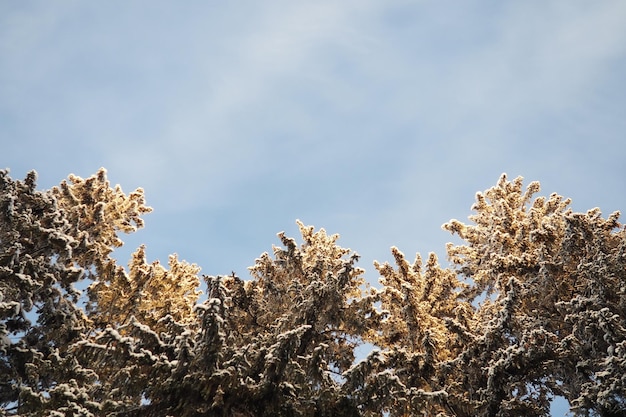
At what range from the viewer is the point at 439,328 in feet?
45.0

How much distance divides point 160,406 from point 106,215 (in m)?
9.67

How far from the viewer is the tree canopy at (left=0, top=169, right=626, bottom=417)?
8.33 meters

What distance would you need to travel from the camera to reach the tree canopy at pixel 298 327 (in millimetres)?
8328

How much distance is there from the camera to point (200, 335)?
8.27 metres

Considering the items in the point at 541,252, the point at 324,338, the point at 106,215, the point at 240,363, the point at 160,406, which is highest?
the point at 106,215

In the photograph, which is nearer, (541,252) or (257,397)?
(257,397)

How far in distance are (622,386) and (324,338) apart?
249 inches

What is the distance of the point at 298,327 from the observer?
10008mm

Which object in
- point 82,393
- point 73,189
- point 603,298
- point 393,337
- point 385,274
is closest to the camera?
point 82,393

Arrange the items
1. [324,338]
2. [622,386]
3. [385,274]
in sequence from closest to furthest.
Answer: [622,386] → [324,338] → [385,274]

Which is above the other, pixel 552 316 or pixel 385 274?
pixel 385 274

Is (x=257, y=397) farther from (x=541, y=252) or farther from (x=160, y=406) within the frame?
(x=541, y=252)

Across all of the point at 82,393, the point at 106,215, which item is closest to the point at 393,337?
the point at 82,393

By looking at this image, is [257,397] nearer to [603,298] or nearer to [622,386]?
[622,386]
